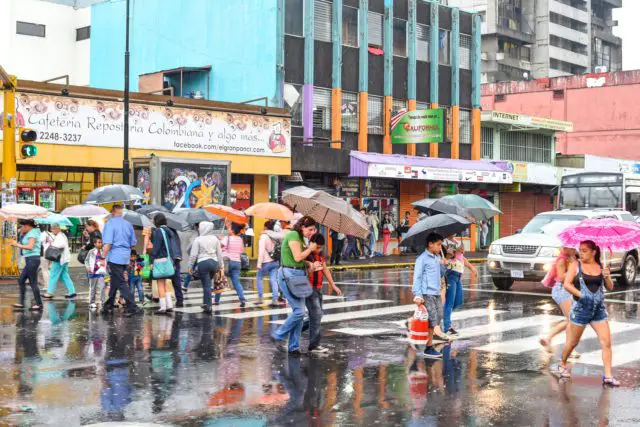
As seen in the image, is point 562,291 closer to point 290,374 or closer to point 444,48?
point 290,374

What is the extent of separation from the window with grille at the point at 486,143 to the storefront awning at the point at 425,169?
3.19 metres

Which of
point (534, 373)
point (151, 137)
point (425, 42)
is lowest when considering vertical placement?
point (534, 373)

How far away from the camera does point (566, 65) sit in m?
101

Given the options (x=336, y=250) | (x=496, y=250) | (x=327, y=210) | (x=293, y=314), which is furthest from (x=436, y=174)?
(x=293, y=314)

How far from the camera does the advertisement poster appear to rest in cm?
2697

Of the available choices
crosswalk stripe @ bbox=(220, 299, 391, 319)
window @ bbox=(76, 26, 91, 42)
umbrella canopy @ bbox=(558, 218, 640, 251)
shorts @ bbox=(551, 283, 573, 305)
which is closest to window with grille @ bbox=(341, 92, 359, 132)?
window @ bbox=(76, 26, 91, 42)

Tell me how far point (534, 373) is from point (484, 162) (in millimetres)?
31480

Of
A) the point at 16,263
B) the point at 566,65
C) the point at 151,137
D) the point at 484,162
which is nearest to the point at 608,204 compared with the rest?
the point at 484,162

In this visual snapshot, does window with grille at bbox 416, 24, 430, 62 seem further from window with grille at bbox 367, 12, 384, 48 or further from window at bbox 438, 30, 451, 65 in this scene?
window with grille at bbox 367, 12, 384, 48

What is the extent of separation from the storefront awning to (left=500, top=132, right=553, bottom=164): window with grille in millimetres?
4913

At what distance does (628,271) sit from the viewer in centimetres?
2353

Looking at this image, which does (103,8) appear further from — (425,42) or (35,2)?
(425,42)

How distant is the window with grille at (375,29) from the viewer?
38469 millimetres

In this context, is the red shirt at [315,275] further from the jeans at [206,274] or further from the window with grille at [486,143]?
the window with grille at [486,143]
